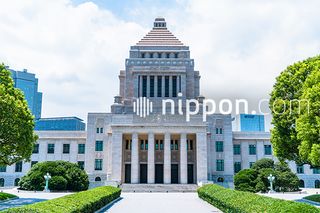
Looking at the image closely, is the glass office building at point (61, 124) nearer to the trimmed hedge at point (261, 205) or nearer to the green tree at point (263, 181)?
the green tree at point (263, 181)

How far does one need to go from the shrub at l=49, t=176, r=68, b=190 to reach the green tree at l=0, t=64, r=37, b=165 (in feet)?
41.3

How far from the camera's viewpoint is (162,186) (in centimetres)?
4050

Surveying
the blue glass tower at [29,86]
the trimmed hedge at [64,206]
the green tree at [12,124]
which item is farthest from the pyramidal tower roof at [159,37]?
the blue glass tower at [29,86]

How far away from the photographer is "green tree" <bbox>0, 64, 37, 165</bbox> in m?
21.6

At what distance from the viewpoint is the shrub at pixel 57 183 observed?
36281mm

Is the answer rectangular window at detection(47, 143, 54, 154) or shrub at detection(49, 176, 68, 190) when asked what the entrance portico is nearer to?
shrub at detection(49, 176, 68, 190)

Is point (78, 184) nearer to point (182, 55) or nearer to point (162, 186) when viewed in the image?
point (162, 186)

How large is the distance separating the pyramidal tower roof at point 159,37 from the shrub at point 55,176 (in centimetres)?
2767

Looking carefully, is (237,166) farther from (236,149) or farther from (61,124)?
(61,124)

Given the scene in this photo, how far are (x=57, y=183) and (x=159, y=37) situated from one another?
111 feet

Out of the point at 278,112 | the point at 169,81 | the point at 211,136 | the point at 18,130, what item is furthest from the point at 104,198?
the point at 169,81

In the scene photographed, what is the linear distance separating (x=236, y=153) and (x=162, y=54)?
20425mm

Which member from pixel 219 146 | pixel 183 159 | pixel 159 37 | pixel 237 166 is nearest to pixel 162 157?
pixel 183 159

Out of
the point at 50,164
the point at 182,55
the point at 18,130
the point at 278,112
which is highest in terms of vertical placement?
the point at 182,55
